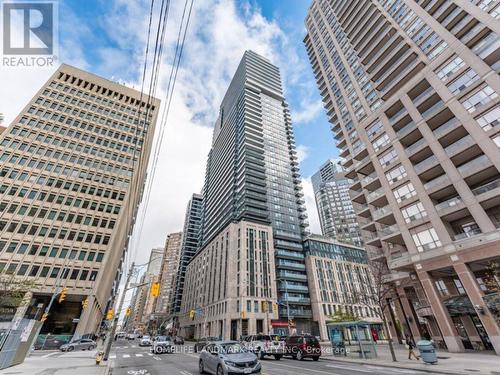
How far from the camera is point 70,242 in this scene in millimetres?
42375

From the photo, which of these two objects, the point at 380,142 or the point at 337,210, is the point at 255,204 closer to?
the point at 380,142

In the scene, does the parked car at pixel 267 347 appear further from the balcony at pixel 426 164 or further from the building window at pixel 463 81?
the building window at pixel 463 81

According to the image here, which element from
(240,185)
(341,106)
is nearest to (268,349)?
(341,106)

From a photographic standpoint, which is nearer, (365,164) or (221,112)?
(365,164)

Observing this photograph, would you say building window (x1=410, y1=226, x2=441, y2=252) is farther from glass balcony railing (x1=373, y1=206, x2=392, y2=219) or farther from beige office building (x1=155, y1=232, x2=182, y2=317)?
beige office building (x1=155, y1=232, x2=182, y2=317)

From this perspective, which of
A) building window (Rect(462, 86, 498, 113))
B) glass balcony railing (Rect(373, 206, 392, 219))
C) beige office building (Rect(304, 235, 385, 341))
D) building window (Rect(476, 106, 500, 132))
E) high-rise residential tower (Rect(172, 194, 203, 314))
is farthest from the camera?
high-rise residential tower (Rect(172, 194, 203, 314))

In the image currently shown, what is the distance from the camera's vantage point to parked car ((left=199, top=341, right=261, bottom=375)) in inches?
414

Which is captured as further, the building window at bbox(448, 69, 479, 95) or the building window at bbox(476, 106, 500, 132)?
the building window at bbox(448, 69, 479, 95)

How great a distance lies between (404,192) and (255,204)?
168ft

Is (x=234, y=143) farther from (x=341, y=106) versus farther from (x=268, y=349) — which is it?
(x=268, y=349)

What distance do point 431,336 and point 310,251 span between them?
157 ft

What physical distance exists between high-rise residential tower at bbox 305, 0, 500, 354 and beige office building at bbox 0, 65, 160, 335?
3393 centimetres

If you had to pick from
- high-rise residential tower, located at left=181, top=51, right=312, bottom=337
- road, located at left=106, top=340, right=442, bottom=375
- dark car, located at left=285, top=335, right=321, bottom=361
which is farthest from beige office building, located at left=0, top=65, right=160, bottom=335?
high-rise residential tower, located at left=181, top=51, right=312, bottom=337

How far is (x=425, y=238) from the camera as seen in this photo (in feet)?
85.5
